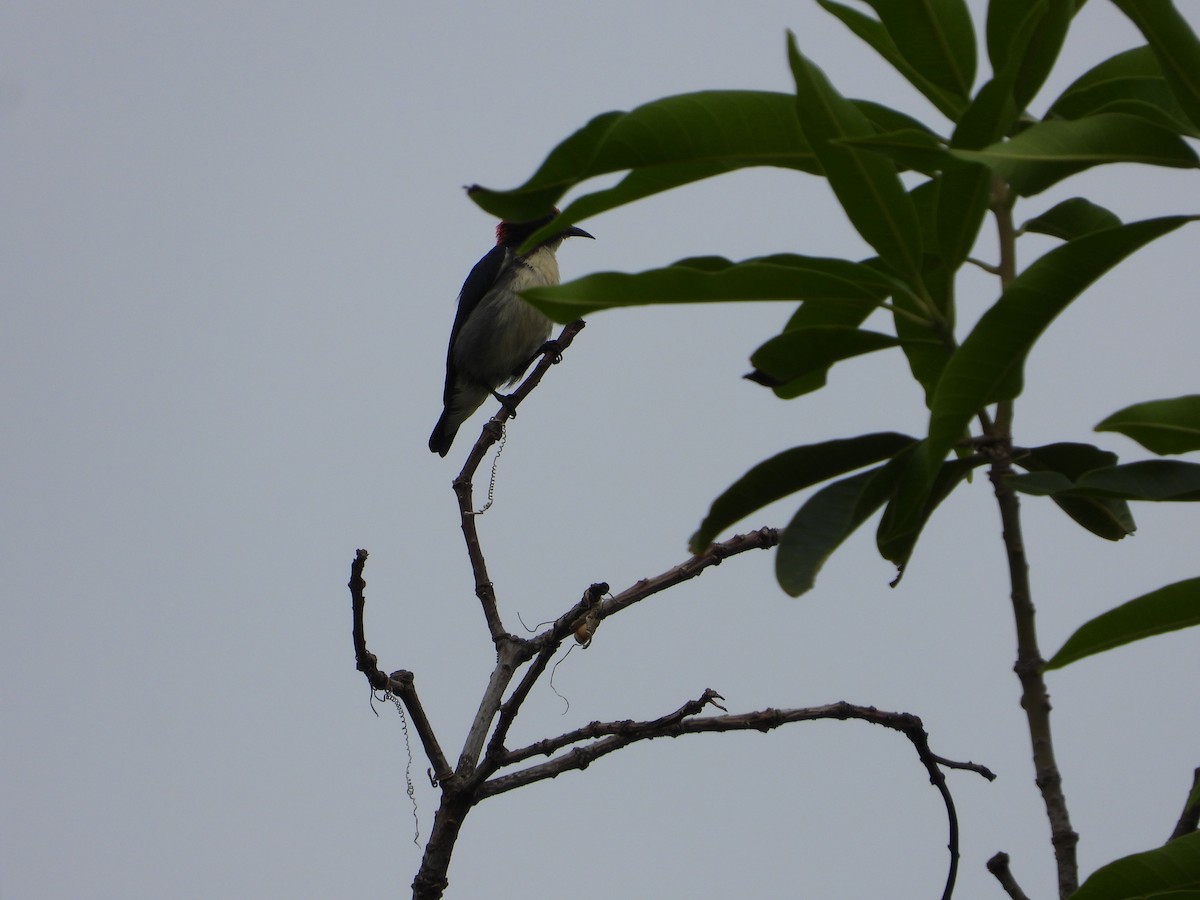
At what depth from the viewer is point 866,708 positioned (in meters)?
1.93

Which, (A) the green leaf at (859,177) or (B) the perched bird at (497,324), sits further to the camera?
(B) the perched bird at (497,324)

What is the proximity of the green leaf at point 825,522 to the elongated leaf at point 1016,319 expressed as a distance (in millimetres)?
265

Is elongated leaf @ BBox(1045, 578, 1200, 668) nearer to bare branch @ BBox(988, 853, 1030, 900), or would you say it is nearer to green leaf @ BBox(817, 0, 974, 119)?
bare branch @ BBox(988, 853, 1030, 900)

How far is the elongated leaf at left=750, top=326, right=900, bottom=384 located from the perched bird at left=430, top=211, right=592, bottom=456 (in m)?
6.44

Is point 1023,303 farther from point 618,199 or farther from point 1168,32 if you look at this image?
point 618,199

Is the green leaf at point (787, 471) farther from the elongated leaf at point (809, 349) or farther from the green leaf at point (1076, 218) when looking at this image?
the green leaf at point (1076, 218)

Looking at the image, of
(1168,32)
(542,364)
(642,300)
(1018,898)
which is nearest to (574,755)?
(1018,898)

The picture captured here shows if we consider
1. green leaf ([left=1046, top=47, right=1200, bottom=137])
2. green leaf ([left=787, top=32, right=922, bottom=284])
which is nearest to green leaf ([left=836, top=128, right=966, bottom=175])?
green leaf ([left=787, top=32, right=922, bottom=284])

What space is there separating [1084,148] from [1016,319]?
20 cm

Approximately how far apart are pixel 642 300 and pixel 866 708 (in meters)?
0.92

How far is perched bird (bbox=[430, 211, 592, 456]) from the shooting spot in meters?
8.18

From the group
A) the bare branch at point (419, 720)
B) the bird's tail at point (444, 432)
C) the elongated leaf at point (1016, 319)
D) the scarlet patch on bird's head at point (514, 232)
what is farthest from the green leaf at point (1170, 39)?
the bird's tail at point (444, 432)

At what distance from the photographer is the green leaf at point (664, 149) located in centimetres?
131

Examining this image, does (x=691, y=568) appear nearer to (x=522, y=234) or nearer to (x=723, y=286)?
(x=723, y=286)
